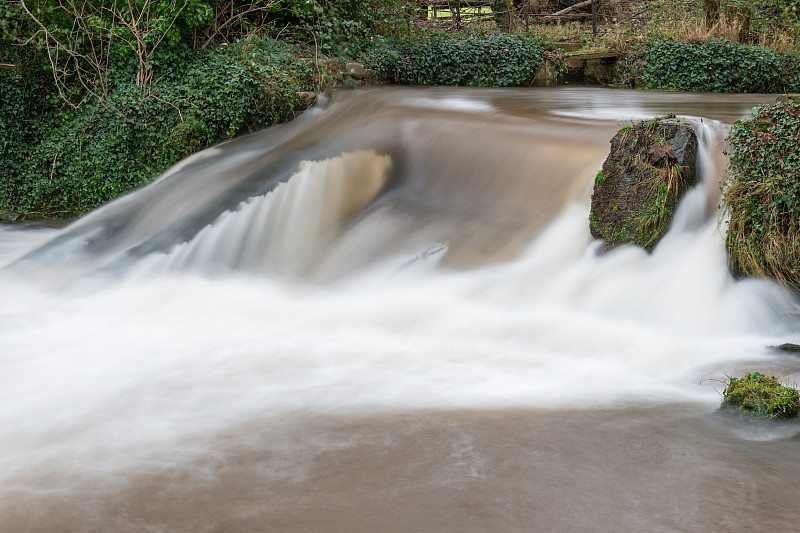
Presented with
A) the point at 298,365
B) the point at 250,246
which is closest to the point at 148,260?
the point at 250,246

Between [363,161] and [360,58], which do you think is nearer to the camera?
[363,161]

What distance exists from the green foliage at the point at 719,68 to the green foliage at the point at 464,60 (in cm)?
195

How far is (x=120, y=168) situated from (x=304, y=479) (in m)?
7.18

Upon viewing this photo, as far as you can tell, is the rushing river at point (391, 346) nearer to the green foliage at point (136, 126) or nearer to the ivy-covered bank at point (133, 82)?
the green foliage at point (136, 126)

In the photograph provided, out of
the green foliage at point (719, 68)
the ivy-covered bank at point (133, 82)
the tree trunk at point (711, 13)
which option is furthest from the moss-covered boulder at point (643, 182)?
the tree trunk at point (711, 13)

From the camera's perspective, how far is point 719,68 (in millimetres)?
12938

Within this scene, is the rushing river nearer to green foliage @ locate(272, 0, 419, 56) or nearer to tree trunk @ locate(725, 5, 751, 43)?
green foliage @ locate(272, 0, 419, 56)

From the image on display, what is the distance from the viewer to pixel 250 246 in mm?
7395

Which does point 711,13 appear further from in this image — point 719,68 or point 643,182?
point 643,182

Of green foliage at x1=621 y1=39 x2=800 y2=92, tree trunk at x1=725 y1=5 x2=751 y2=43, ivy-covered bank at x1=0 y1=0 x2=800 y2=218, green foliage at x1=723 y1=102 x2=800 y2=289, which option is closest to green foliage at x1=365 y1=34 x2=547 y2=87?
ivy-covered bank at x1=0 y1=0 x2=800 y2=218

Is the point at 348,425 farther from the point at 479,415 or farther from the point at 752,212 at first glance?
the point at 752,212

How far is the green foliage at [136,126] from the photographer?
9.62m

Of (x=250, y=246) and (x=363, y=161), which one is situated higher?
(x=363, y=161)

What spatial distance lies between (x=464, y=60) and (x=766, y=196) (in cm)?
808
